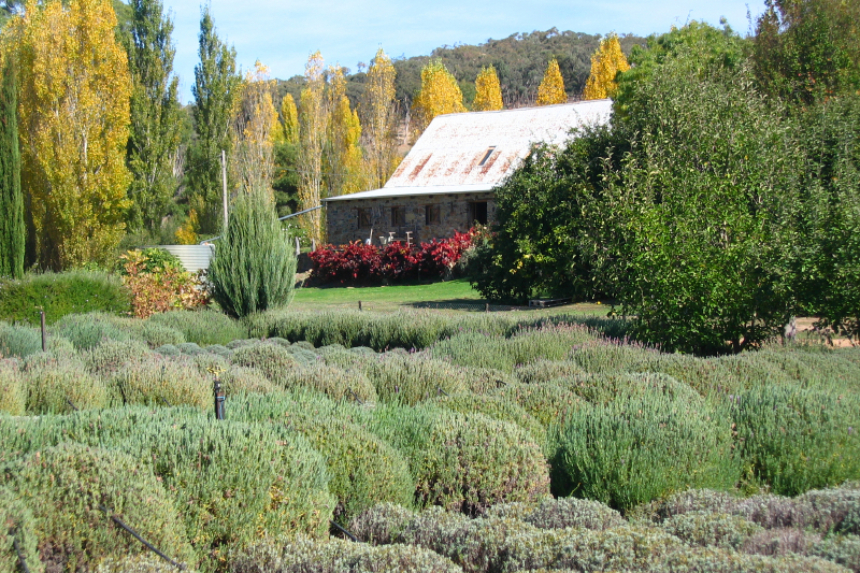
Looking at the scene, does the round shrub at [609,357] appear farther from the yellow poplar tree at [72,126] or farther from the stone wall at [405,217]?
the yellow poplar tree at [72,126]

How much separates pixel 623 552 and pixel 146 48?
3306 cm

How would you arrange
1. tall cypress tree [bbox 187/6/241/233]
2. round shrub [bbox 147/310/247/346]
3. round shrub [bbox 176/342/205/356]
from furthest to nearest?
tall cypress tree [bbox 187/6/241/233] → round shrub [bbox 147/310/247/346] → round shrub [bbox 176/342/205/356]

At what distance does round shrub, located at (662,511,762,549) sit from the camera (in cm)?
353

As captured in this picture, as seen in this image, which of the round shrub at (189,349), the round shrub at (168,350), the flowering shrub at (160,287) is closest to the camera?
the round shrub at (168,350)

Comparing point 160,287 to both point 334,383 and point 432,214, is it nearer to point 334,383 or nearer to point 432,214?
point 334,383

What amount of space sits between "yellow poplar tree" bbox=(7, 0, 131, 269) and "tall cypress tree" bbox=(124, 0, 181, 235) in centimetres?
481

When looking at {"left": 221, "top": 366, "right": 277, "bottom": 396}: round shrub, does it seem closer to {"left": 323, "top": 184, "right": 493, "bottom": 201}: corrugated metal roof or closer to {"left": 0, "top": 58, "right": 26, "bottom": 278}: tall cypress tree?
{"left": 0, "top": 58, "right": 26, "bottom": 278}: tall cypress tree

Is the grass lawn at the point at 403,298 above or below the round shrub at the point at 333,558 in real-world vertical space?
below

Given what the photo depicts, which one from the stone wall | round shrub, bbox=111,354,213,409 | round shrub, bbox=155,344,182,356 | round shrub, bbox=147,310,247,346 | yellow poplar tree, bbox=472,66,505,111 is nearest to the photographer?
round shrub, bbox=111,354,213,409

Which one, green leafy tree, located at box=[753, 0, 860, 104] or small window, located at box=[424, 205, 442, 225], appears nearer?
green leafy tree, located at box=[753, 0, 860, 104]

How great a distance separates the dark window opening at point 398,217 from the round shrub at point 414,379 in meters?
25.6

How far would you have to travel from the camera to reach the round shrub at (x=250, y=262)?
14.7 meters

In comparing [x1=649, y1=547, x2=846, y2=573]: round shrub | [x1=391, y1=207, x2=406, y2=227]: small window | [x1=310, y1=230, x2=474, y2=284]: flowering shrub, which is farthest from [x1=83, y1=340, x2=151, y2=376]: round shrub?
[x1=391, y1=207, x2=406, y2=227]: small window

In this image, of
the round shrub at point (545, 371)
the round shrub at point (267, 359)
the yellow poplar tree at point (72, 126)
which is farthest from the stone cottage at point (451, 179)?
the round shrub at point (545, 371)
